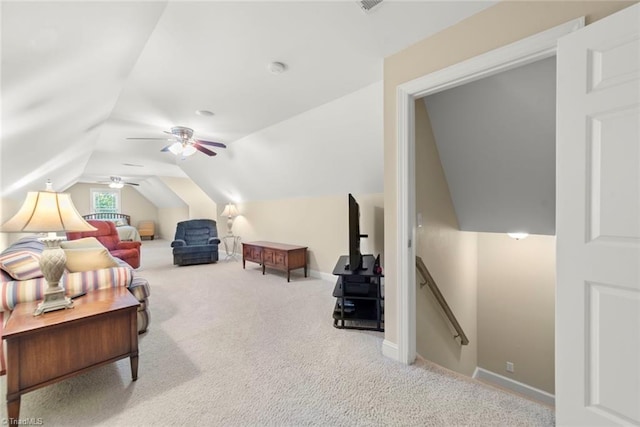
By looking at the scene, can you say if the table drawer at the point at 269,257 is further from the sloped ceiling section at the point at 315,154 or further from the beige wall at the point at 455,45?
the beige wall at the point at 455,45

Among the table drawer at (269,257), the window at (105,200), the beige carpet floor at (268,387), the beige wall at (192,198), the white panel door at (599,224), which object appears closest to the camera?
the white panel door at (599,224)

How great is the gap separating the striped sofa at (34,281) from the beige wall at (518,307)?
4483mm

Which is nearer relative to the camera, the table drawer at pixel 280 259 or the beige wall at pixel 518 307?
the beige wall at pixel 518 307

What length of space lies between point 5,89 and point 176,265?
4565 millimetres

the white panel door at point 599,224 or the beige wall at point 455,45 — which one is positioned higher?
the beige wall at point 455,45

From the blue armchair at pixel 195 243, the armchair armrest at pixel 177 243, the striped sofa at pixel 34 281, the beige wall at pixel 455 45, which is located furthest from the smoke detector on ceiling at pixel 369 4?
the armchair armrest at pixel 177 243

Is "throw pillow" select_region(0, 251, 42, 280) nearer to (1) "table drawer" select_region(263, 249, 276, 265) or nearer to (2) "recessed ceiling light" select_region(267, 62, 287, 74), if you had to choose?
(2) "recessed ceiling light" select_region(267, 62, 287, 74)

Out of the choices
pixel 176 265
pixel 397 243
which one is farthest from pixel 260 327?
pixel 176 265

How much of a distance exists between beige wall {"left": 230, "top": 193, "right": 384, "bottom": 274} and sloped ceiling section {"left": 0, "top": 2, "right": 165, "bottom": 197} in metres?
2.99

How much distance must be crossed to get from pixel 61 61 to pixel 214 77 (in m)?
1.03

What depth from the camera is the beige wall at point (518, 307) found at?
3.39 metres

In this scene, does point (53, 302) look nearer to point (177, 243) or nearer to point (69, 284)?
point (69, 284)

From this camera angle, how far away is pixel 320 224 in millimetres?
4465

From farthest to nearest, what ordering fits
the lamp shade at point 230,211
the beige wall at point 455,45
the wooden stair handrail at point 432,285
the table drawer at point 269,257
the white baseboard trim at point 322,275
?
the lamp shade at point 230,211 → the table drawer at point 269,257 → the white baseboard trim at point 322,275 → the wooden stair handrail at point 432,285 → the beige wall at point 455,45
